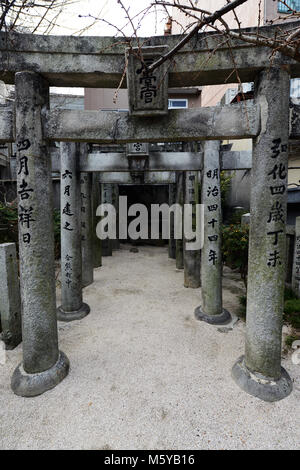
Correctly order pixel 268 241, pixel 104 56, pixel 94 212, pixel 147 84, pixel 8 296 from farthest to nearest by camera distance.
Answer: pixel 94 212, pixel 8 296, pixel 268 241, pixel 104 56, pixel 147 84

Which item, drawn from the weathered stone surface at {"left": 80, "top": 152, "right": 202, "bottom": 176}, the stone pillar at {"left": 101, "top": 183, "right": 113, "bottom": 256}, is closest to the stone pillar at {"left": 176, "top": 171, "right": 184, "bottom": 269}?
the weathered stone surface at {"left": 80, "top": 152, "right": 202, "bottom": 176}

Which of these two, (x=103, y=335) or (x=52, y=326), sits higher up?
(x=52, y=326)

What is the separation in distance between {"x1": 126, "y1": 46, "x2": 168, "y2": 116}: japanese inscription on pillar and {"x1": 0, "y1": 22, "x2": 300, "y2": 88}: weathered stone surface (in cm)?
23

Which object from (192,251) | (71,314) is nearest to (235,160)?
(192,251)

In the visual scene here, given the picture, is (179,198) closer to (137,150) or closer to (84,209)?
(137,150)

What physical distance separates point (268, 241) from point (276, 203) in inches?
19.8

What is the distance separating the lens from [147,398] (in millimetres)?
3574

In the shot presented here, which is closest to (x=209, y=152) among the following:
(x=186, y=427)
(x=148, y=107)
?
(x=148, y=107)

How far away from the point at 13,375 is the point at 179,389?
8.16 feet

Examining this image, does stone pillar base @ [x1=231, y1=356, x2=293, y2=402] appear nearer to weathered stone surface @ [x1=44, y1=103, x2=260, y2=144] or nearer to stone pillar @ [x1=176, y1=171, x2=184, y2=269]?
weathered stone surface @ [x1=44, y1=103, x2=260, y2=144]

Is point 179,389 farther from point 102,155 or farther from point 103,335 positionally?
point 102,155

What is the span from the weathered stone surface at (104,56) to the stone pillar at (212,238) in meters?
2.36

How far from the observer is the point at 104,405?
3436mm

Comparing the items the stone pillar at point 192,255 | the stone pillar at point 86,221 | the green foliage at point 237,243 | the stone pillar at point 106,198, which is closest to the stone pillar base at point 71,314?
the stone pillar at point 86,221
